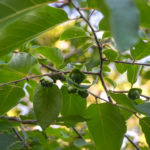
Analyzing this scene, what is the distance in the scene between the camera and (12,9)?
485mm

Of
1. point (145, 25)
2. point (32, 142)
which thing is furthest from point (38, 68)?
point (145, 25)

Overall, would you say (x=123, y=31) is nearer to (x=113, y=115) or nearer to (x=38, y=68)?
(x=113, y=115)

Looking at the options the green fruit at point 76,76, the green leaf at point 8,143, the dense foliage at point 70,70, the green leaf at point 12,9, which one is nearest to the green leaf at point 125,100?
the dense foliage at point 70,70

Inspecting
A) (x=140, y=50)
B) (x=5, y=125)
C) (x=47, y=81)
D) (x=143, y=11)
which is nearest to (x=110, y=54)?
(x=140, y=50)

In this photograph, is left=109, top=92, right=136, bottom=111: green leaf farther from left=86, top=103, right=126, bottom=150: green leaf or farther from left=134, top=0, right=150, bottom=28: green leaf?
left=134, top=0, right=150, bottom=28: green leaf

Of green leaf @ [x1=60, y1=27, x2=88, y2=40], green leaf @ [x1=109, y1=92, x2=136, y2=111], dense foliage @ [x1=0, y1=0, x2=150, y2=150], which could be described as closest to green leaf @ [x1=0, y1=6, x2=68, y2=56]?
dense foliage @ [x1=0, y1=0, x2=150, y2=150]

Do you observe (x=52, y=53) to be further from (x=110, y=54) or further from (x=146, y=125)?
(x=146, y=125)

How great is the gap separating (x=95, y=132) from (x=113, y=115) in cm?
9

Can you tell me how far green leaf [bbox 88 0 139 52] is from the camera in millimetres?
325

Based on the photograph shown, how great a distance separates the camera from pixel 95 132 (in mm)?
823

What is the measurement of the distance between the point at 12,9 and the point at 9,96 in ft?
1.38

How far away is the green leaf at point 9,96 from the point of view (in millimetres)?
823

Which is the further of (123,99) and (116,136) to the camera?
(116,136)

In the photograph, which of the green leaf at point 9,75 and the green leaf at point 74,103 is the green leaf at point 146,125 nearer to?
the green leaf at point 74,103
